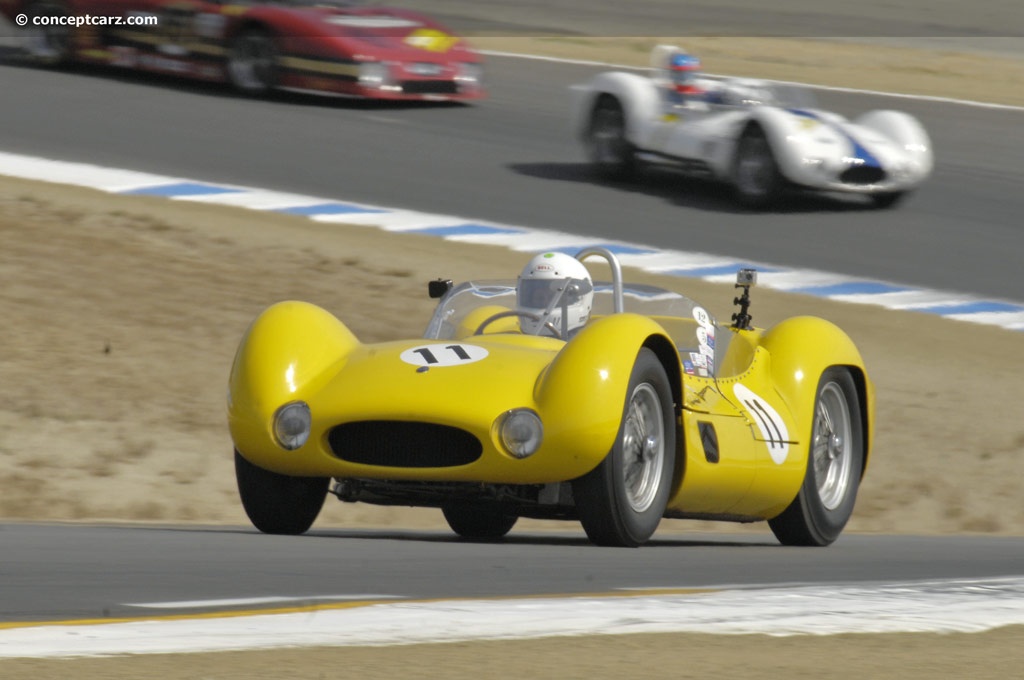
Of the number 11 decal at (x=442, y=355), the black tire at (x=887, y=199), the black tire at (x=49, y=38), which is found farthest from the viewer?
the black tire at (x=49, y=38)

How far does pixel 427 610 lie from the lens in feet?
15.6

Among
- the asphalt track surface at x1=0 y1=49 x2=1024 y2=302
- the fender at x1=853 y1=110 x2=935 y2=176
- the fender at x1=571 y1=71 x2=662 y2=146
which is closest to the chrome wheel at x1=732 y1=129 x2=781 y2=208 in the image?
the asphalt track surface at x1=0 y1=49 x2=1024 y2=302

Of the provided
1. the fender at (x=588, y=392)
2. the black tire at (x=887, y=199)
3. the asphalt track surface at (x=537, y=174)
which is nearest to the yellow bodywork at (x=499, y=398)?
the fender at (x=588, y=392)

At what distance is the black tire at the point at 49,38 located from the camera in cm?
2122

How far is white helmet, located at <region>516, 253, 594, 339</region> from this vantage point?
7422 millimetres

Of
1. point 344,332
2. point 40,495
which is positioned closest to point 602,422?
point 344,332

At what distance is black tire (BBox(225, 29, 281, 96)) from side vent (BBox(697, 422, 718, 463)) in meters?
13.9

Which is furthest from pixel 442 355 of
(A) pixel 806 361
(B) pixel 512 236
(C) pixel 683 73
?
(C) pixel 683 73

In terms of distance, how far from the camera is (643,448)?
21.7 ft

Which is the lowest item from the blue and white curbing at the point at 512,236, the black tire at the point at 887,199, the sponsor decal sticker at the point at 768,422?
the blue and white curbing at the point at 512,236

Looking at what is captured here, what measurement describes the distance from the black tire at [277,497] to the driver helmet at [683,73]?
1160 cm

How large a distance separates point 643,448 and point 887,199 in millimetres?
11885

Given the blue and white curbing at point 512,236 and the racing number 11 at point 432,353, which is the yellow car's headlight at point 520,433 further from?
the blue and white curbing at point 512,236

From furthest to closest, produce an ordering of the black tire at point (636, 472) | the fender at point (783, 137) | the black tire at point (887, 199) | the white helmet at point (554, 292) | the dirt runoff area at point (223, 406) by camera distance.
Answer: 1. the black tire at point (887, 199)
2. the fender at point (783, 137)
3. the white helmet at point (554, 292)
4. the black tire at point (636, 472)
5. the dirt runoff area at point (223, 406)
